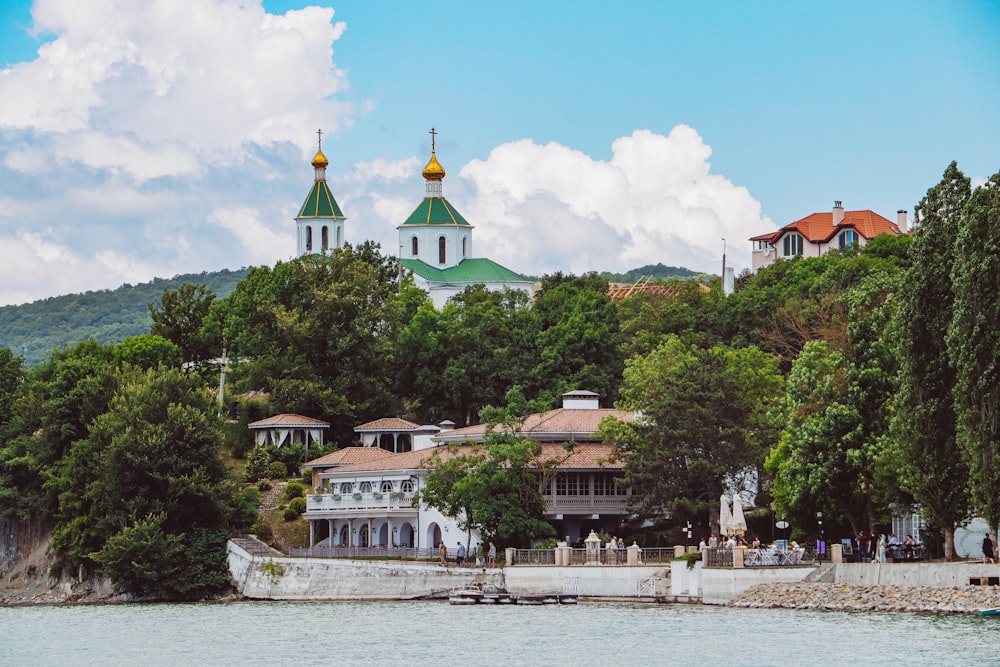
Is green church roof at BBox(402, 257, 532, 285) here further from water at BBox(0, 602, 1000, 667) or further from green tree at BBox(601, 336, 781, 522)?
water at BBox(0, 602, 1000, 667)

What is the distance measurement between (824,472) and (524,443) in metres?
13.5

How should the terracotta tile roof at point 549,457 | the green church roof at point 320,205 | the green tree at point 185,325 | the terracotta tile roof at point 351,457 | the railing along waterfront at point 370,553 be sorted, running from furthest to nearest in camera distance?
the green church roof at point 320,205 < the green tree at point 185,325 < the terracotta tile roof at point 351,457 < the terracotta tile roof at point 549,457 < the railing along waterfront at point 370,553

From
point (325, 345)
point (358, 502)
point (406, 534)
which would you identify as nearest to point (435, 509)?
point (406, 534)

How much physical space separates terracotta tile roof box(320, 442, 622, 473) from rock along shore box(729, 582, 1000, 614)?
49.9 feet

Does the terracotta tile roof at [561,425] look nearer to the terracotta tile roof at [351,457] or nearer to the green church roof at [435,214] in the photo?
the terracotta tile roof at [351,457]

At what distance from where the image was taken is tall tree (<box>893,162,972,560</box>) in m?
50.0

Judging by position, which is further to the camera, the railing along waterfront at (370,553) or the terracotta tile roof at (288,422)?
the terracotta tile roof at (288,422)

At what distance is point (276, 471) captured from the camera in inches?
3255

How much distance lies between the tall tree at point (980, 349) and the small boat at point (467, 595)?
714 inches

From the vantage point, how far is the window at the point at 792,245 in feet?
404

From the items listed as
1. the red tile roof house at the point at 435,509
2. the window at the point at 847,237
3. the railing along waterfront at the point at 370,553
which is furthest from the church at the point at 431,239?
the railing along waterfront at the point at 370,553

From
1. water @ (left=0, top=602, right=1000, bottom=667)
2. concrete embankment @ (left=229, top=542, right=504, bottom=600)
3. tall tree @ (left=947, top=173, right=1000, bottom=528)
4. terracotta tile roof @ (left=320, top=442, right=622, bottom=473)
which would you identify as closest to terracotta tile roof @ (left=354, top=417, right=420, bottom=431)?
terracotta tile roof @ (left=320, top=442, right=622, bottom=473)

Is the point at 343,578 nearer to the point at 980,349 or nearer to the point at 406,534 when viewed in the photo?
the point at 406,534

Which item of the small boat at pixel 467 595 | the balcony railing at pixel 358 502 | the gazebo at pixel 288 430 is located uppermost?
the gazebo at pixel 288 430
